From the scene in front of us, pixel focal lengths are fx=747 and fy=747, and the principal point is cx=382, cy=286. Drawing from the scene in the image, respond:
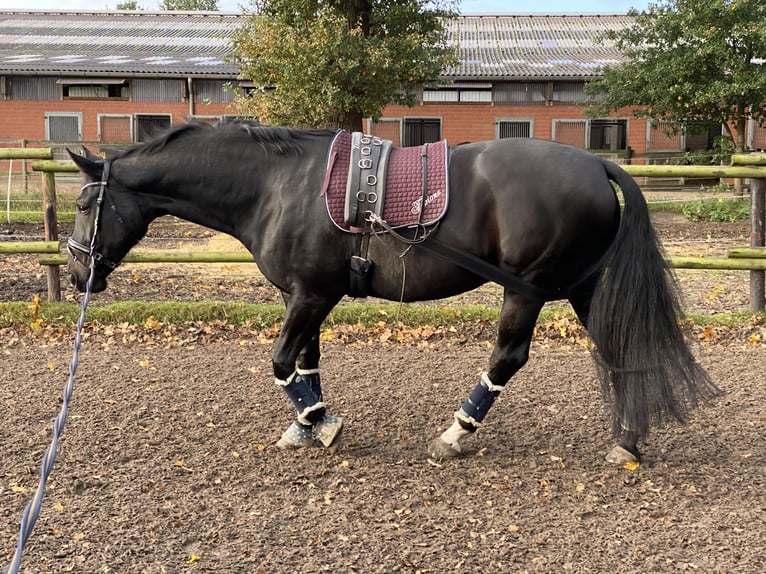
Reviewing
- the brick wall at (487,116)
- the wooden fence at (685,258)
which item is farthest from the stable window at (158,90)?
the wooden fence at (685,258)

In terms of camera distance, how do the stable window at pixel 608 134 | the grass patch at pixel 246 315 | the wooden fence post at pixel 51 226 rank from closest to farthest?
the grass patch at pixel 246 315 → the wooden fence post at pixel 51 226 → the stable window at pixel 608 134

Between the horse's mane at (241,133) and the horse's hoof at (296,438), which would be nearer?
the horse's mane at (241,133)

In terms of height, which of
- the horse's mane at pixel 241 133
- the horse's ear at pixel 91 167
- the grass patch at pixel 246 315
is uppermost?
the horse's mane at pixel 241 133

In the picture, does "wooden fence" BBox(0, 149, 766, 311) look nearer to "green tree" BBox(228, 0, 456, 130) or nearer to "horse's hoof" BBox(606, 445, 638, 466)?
"horse's hoof" BBox(606, 445, 638, 466)

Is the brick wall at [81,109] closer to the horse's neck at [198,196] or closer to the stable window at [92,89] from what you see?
the stable window at [92,89]

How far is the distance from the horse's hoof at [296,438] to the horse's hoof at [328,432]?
2.0 inches

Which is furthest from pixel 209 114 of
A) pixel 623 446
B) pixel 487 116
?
pixel 623 446

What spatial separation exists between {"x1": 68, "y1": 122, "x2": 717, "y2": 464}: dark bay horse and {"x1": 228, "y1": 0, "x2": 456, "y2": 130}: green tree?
7656mm

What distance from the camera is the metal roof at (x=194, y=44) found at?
2211 cm

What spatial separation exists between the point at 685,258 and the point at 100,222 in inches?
205

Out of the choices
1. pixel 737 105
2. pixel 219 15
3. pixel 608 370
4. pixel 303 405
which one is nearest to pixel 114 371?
pixel 303 405

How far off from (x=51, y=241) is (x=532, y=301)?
16.6ft

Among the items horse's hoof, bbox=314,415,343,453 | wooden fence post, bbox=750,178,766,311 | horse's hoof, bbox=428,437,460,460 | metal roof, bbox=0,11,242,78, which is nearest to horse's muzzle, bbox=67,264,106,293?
horse's hoof, bbox=314,415,343,453

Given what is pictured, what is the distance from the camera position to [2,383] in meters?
5.16
